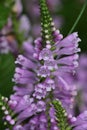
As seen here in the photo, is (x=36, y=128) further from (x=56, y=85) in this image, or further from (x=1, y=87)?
(x=1, y=87)

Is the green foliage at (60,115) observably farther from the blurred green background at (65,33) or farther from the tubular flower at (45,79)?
the blurred green background at (65,33)

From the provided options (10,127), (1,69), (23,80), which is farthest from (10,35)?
(10,127)

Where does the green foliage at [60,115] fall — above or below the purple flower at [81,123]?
above

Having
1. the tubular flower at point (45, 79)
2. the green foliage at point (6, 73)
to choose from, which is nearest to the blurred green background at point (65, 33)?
the green foliage at point (6, 73)

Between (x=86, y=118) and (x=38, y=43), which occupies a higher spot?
(x=38, y=43)

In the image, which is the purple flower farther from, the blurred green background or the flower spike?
the blurred green background

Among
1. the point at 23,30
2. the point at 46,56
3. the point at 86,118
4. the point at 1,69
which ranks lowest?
the point at 23,30

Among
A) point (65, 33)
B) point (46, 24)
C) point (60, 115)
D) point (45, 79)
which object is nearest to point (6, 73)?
point (45, 79)
